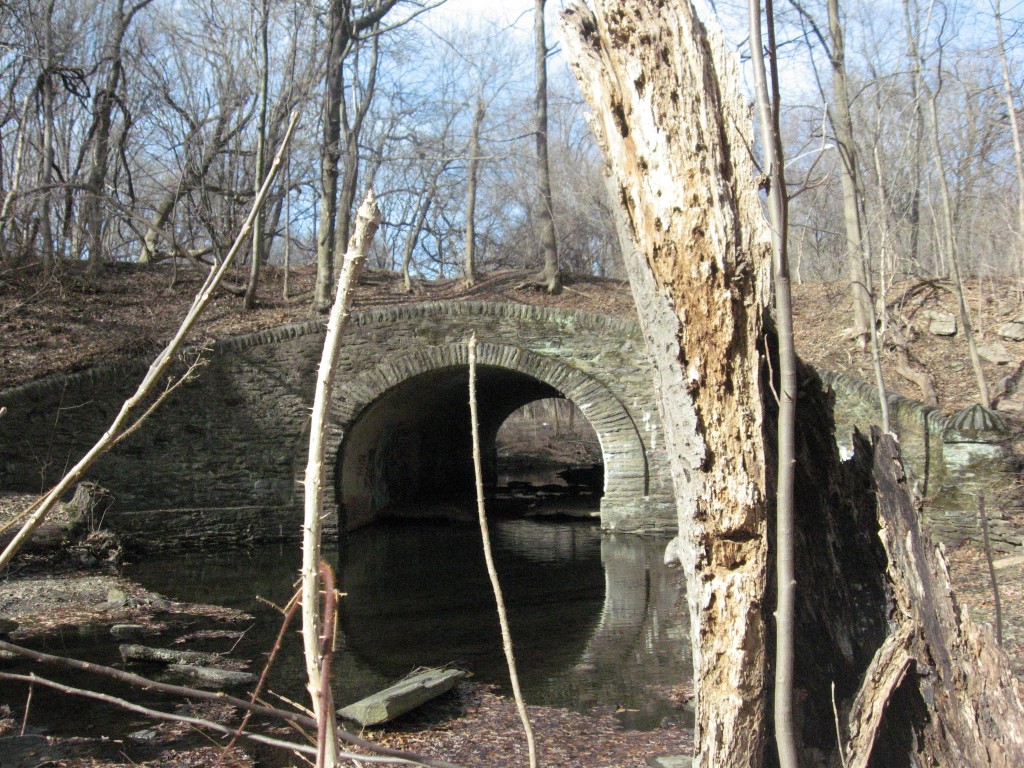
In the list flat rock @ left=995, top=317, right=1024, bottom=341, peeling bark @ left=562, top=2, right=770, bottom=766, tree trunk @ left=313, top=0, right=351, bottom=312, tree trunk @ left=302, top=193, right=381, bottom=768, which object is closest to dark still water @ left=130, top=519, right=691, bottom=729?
peeling bark @ left=562, top=2, right=770, bottom=766

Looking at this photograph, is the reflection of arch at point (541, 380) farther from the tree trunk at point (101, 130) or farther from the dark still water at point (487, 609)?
the tree trunk at point (101, 130)

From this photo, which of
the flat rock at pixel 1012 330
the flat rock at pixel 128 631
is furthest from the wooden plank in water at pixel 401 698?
the flat rock at pixel 1012 330

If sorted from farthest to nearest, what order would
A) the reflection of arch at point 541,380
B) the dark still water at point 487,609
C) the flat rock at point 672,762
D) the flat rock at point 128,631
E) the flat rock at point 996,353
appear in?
the flat rock at point 996,353 → the reflection of arch at point 541,380 → the flat rock at point 128,631 → the dark still water at point 487,609 → the flat rock at point 672,762

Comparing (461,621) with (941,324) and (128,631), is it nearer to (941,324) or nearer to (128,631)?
(128,631)

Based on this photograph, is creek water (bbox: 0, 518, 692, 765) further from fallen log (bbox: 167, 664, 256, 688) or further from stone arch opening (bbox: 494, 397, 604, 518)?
stone arch opening (bbox: 494, 397, 604, 518)

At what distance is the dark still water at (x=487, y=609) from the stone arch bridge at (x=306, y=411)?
78cm

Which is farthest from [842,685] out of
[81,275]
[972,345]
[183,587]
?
[81,275]

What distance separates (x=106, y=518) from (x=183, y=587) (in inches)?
118

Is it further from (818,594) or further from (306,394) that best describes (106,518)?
(818,594)

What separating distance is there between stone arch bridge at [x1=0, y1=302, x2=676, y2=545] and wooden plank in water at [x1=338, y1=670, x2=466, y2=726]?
8.33 meters

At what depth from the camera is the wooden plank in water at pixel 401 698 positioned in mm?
5781

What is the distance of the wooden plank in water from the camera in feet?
19.0

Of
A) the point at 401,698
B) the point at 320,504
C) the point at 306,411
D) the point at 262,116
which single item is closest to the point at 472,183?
the point at 262,116

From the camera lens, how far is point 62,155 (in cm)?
2219
